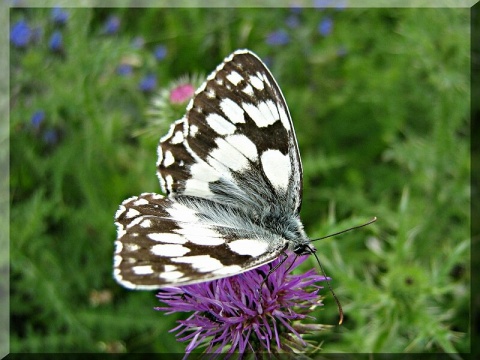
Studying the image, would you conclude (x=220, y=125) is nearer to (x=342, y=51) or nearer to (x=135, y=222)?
(x=135, y=222)

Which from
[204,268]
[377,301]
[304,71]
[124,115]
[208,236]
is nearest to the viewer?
[204,268]

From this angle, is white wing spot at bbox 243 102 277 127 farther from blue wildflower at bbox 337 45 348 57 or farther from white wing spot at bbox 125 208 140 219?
blue wildflower at bbox 337 45 348 57

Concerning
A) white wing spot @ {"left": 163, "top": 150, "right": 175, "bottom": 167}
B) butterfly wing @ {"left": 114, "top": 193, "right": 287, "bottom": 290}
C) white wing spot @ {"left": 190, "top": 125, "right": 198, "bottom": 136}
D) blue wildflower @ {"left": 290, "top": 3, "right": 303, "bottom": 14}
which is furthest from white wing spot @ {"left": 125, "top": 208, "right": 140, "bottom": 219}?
blue wildflower @ {"left": 290, "top": 3, "right": 303, "bottom": 14}

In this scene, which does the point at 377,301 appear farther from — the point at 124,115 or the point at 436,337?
the point at 124,115

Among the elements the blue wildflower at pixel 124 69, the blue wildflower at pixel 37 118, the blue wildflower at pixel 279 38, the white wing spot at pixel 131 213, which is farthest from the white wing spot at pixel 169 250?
the blue wildflower at pixel 279 38

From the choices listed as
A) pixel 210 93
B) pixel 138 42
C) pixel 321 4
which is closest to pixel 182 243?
pixel 210 93

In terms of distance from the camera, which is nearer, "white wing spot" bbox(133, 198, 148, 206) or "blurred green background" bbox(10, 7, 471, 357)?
"white wing spot" bbox(133, 198, 148, 206)

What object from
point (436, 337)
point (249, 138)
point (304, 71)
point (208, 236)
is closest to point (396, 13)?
point (304, 71)
